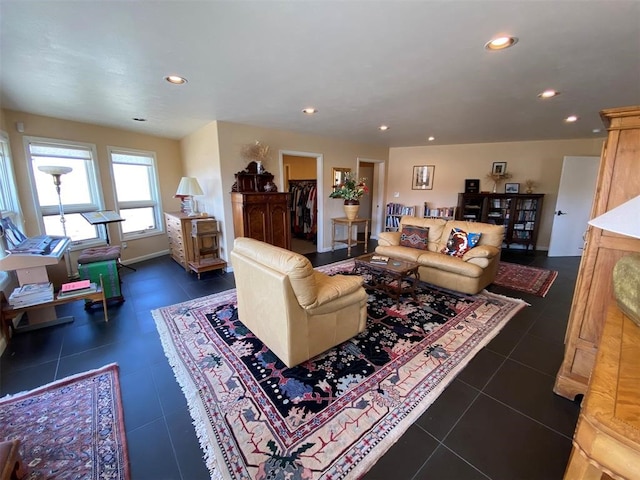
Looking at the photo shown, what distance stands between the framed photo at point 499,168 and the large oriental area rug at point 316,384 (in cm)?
405

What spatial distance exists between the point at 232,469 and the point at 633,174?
9.08 feet

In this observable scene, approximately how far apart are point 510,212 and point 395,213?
2.48 metres

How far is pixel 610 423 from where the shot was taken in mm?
727

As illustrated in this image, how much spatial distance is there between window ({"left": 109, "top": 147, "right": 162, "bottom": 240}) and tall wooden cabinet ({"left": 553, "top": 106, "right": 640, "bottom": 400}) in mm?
6113

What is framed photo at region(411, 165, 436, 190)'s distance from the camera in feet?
21.6

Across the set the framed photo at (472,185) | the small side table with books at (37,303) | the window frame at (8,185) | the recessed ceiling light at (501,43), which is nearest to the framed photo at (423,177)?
the framed photo at (472,185)

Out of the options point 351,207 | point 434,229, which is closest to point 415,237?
point 434,229

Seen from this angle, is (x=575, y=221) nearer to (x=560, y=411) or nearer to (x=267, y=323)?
(x=560, y=411)

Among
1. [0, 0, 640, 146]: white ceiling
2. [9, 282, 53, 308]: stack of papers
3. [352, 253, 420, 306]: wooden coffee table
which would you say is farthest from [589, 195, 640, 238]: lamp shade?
[9, 282, 53, 308]: stack of papers

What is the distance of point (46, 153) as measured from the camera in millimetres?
3883

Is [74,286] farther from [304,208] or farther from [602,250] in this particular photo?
[304,208]

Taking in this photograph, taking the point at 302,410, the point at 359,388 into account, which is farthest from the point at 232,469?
the point at 359,388

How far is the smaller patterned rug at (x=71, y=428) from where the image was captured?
4.53 feet

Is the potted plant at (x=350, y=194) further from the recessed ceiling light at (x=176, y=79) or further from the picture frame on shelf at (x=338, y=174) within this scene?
the recessed ceiling light at (x=176, y=79)
